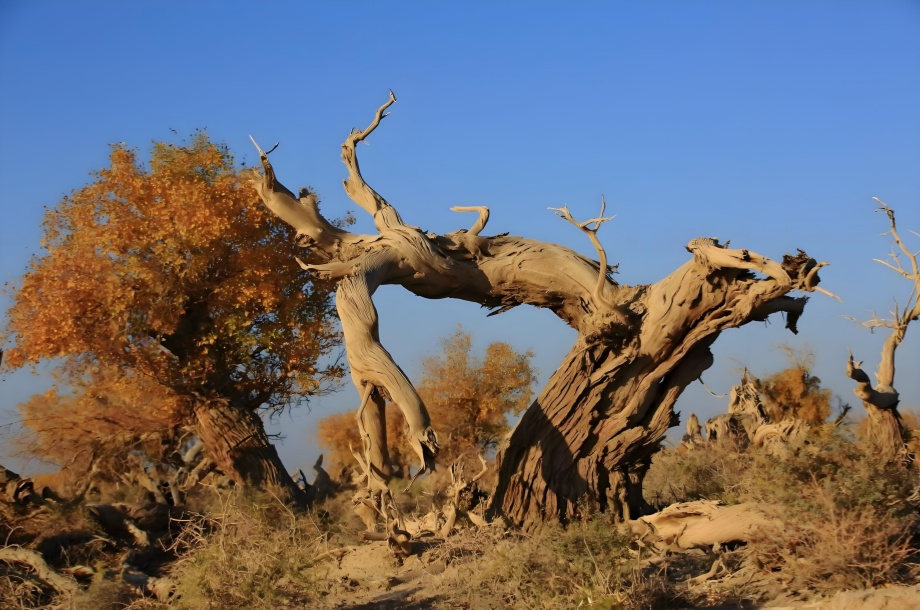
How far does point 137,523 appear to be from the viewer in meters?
14.1

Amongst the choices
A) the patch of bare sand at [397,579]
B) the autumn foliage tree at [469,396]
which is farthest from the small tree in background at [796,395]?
the patch of bare sand at [397,579]

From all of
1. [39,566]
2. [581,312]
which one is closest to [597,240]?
[581,312]

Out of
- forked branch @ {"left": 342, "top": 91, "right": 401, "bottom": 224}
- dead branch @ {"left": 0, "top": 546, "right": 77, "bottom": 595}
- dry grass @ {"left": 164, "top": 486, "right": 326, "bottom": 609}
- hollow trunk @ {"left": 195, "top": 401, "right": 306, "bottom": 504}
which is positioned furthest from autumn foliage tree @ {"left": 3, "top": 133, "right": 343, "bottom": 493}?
dry grass @ {"left": 164, "top": 486, "right": 326, "bottom": 609}

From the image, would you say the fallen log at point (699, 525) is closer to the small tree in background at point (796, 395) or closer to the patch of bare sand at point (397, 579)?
the patch of bare sand at point (397, 579)

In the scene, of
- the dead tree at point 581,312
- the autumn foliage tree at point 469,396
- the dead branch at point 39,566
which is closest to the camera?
the dead branch at point 39,566

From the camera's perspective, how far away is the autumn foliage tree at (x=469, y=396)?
23953 mm

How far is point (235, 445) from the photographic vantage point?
54.8 ft

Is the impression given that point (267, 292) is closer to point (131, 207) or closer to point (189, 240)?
point (189, 240)

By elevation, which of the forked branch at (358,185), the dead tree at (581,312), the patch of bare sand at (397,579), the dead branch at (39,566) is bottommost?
the patch of bare sand at (397,579)

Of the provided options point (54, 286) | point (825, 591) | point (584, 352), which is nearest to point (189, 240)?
point (54, 286)

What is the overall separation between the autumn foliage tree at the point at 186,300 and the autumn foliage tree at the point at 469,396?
23.1ft

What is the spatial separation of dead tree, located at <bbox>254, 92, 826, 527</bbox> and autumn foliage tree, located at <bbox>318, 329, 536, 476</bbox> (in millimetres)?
11697

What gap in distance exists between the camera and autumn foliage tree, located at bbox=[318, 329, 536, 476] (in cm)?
2395

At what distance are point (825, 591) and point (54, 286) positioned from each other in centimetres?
1258
